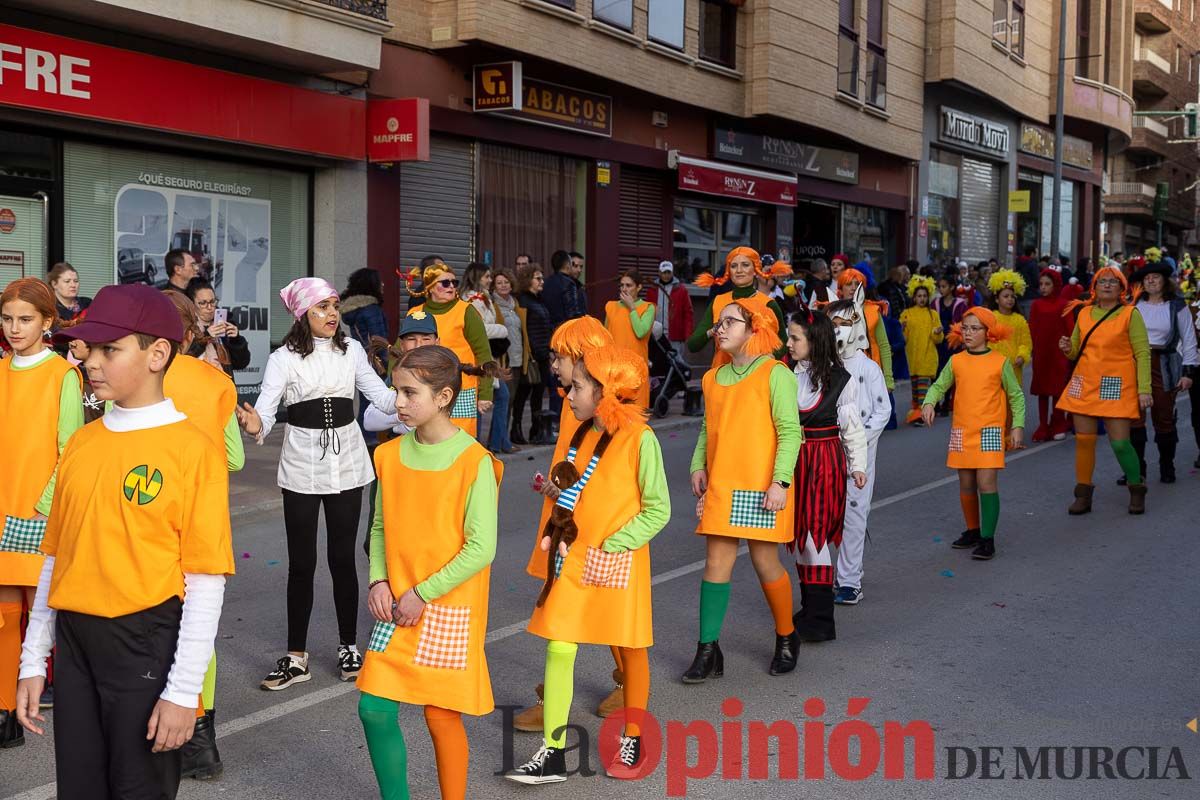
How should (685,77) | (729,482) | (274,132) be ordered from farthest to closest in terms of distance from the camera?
(685,77)
(274,132)
(729,482)

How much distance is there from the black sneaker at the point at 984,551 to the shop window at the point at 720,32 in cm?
1496

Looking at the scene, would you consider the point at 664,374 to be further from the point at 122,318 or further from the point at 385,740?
the point at 122,318

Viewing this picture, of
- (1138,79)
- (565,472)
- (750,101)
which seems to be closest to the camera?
(565,472)

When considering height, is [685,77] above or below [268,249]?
above

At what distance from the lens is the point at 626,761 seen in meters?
4.86

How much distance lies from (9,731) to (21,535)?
0.82 m

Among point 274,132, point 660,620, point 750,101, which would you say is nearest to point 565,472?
point 660,620

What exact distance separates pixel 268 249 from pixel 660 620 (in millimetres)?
10039

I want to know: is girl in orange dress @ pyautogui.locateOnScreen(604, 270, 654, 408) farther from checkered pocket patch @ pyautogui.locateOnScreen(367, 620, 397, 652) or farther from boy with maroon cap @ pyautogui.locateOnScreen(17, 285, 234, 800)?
boy with maroon cap @ pyautogui.locateOnScreen(17, 285, 234, 800)

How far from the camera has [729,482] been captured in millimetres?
5922

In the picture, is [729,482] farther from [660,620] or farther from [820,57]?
[820,57]

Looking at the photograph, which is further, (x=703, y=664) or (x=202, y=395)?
(x=703, y=664)

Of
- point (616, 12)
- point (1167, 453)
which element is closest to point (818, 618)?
point (1167, 453)

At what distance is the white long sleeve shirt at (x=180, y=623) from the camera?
3119mm
